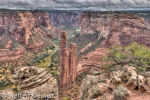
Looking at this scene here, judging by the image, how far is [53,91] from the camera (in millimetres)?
14352

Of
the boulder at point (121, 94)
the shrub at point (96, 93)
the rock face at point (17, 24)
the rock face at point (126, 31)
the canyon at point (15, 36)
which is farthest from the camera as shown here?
the rock face at point (17, 24)

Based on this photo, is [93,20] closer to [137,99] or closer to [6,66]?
[6,66]

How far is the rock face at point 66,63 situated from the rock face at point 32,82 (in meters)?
23.6

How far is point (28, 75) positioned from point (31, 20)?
314 ft

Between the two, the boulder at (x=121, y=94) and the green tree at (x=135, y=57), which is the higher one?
the green tree at (x=135, y=57)

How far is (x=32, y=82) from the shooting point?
44.2ft

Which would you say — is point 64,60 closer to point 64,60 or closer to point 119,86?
point 64,60

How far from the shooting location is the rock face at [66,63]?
1511 inches

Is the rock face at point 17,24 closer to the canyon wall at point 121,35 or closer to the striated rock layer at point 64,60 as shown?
the canyon wall at point 121,35

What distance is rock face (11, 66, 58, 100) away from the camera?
519 inches

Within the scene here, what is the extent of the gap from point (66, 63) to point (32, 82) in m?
25.8

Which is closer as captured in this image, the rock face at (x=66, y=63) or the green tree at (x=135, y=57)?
the green tree at (x=135, y=57)

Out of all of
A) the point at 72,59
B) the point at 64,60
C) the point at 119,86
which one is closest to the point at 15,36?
the point at 64,60

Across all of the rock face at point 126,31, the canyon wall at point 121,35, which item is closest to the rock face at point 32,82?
the canyon wall at point 121,35
